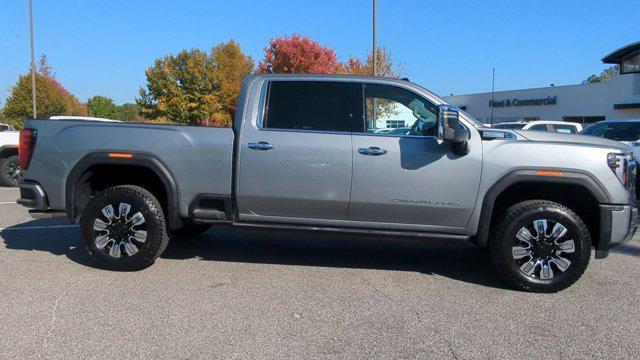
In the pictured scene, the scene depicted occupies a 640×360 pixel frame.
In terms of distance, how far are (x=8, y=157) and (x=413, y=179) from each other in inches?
433

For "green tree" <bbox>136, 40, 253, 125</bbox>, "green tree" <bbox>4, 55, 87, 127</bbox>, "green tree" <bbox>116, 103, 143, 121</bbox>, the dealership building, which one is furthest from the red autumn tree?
"green tree" <bbox>116, 103, 143, 121</bbox>

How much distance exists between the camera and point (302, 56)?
30203 mm

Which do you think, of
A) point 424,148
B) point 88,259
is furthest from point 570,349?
point 88,259

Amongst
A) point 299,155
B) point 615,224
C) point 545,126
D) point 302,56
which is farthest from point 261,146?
point 302,56

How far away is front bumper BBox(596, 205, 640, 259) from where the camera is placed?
491 centimetres

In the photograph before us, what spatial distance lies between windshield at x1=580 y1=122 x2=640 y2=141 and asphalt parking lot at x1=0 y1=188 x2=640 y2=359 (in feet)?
20.0

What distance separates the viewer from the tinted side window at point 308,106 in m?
5.30

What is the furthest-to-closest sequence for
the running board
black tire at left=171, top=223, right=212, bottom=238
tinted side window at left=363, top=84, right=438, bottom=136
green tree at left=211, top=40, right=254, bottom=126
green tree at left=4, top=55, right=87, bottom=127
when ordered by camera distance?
green tree at left=211, top=40, right=254, bottom=126 → green tree at left=4, top=55, right=87, bottom=127 → black tire at left=171, top=223, right=212, bottom=238 → tinted side window at left=363, top=84, right=438, bottom=136 → the running board

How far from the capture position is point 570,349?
3770mm

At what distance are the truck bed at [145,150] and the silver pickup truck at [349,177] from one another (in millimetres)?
11

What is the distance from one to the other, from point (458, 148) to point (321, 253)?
7.37 ft

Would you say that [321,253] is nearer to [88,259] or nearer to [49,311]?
[88,259]

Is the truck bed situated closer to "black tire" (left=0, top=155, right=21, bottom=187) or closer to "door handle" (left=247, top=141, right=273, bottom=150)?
"door handle" (left=247, top=141, right=273, bottom=150)

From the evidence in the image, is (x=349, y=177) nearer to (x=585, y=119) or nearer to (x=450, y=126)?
(x=450, y=126)
